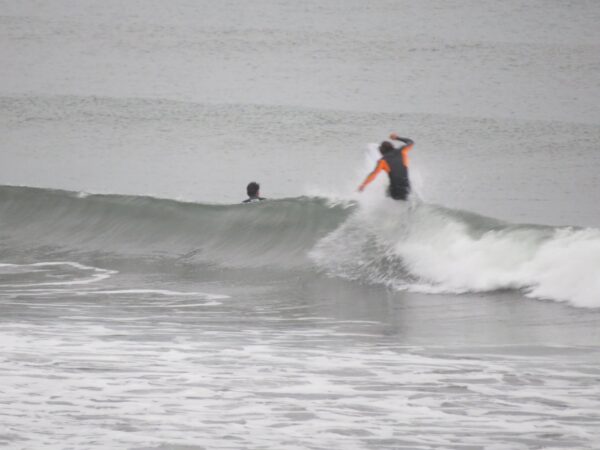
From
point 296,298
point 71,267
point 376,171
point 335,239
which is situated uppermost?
point 376,171

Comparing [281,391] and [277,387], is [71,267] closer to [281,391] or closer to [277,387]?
[277,387]

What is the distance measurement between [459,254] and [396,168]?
53.0 inches

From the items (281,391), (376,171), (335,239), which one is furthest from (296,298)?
(281,391)

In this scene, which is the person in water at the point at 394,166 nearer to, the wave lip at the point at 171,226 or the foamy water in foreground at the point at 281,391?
the wave lip at the point at 171,226

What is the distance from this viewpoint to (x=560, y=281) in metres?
12.3

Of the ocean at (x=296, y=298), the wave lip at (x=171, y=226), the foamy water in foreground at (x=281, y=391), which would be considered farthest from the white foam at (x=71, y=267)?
the foamy water in foreground at (x=281, y=391)

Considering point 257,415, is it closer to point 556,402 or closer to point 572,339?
point 556,402

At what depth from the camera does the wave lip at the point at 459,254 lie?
12.3 meters

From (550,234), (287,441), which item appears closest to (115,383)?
(287,441)

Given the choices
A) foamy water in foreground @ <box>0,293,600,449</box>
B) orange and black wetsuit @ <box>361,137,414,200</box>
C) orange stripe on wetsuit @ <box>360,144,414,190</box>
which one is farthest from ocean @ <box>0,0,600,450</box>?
orange stripe on wetsuit @ <box>360,144,414,190</box>

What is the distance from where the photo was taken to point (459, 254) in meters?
14.3

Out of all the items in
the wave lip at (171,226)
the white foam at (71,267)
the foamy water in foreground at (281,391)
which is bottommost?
the foamy water in foreground at (281,391)

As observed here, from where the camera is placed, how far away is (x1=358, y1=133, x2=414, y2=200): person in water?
14469mm

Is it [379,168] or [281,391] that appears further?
[379,168]
